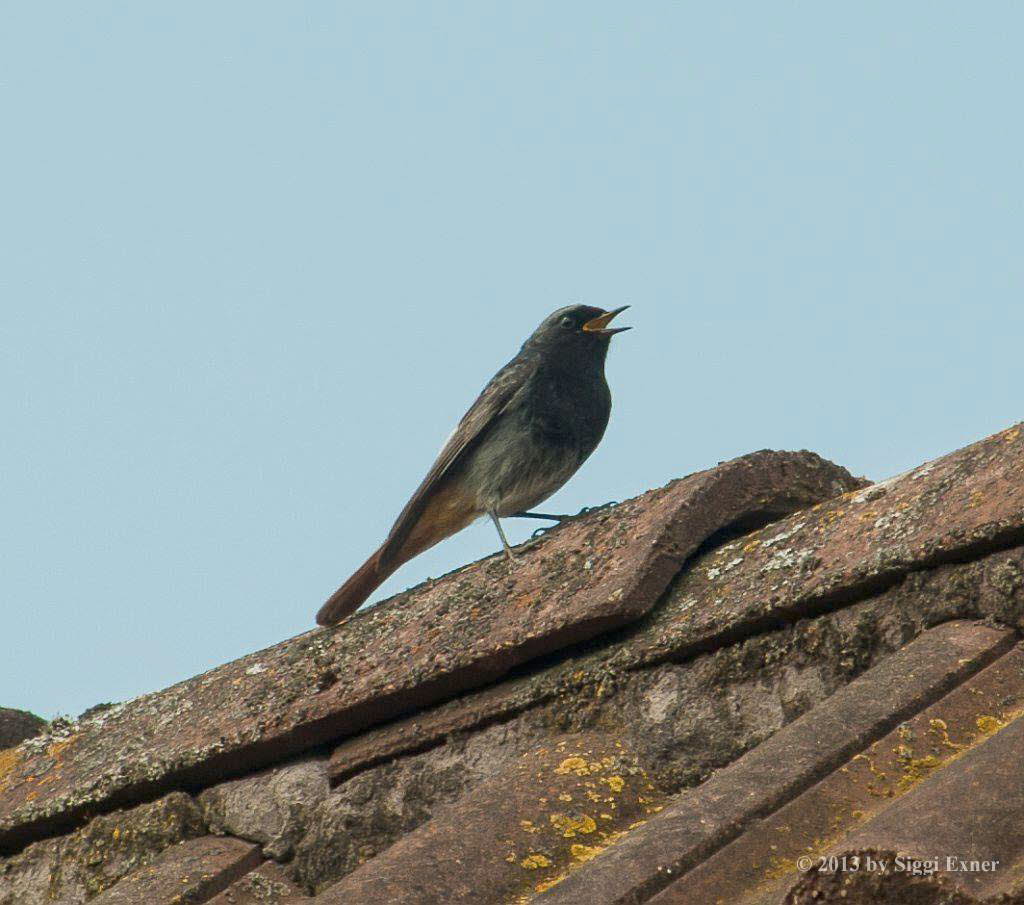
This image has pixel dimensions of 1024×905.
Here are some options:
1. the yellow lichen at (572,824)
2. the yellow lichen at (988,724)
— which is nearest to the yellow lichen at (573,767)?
the yellow lichen at (572,824)

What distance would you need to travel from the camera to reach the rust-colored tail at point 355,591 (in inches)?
204

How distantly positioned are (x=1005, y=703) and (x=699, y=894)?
0.61 m

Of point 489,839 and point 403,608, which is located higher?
point 403,608

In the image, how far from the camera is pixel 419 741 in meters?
3.47

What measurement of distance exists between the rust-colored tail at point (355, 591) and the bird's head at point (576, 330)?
157 cm

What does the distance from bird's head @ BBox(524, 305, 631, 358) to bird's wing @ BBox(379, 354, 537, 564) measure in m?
0.17

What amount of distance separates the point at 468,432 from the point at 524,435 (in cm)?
24

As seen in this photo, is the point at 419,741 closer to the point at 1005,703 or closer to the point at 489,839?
the point at 489,839

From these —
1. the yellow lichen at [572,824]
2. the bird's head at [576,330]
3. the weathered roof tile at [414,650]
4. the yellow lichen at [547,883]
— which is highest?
the bird's head at [576,330]

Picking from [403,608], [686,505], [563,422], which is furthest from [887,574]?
[563,422]

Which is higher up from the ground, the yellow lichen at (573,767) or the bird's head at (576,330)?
the bird's head at (576,330)

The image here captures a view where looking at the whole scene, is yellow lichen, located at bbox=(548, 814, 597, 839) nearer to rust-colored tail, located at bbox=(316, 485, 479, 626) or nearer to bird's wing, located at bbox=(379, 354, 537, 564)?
rust-colored tail, located at bbox=(316, 485, 479, 626)

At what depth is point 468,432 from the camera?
6.70 metres

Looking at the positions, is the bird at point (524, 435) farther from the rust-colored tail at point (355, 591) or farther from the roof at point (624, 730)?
the roof at point (624, 730)
